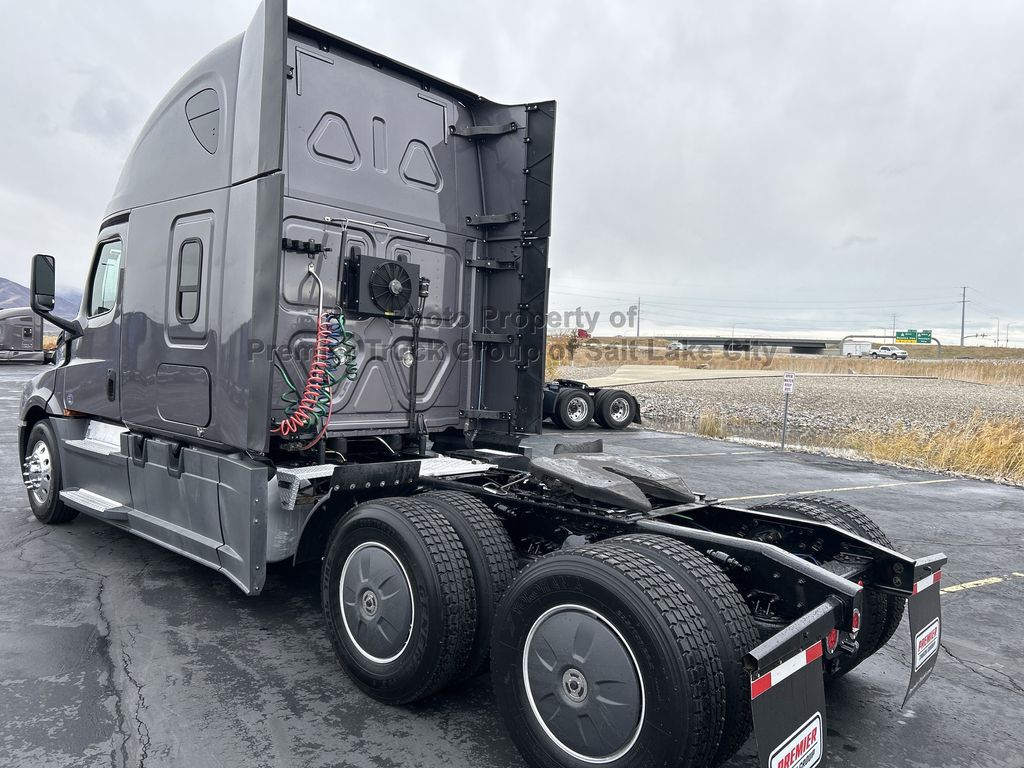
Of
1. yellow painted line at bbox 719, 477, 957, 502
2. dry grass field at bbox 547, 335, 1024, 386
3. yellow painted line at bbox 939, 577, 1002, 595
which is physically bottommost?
yellow painted line at bbox 939, 577, 1002, 595

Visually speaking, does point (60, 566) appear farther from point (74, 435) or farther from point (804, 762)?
point (804, 762)

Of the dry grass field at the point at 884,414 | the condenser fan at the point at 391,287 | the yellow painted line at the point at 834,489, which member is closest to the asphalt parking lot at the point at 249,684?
the condenser fan at the point at 391,287

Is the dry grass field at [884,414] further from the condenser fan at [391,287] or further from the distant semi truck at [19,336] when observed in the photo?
the distant semi truck at [19,336]

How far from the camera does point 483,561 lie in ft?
11.0

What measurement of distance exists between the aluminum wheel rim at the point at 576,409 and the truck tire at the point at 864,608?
12.5 metres

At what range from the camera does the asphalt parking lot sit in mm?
3076

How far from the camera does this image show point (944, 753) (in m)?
3.18

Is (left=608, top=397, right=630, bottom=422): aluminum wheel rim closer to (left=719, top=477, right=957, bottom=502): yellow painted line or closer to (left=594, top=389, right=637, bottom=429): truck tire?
(left=594, top=389, right=637, bottom=429): truck tire

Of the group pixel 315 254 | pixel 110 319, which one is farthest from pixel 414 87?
pixel 110 319

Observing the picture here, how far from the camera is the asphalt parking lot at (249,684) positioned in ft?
10.1

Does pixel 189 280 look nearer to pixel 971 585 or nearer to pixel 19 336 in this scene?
pixel 971 585

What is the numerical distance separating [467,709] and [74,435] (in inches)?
164

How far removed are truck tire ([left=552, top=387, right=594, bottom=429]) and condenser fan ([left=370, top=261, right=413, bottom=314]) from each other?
38.2ft

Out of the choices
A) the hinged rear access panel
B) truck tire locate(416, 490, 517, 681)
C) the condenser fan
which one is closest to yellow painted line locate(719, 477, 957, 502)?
the hinged rear access panel
